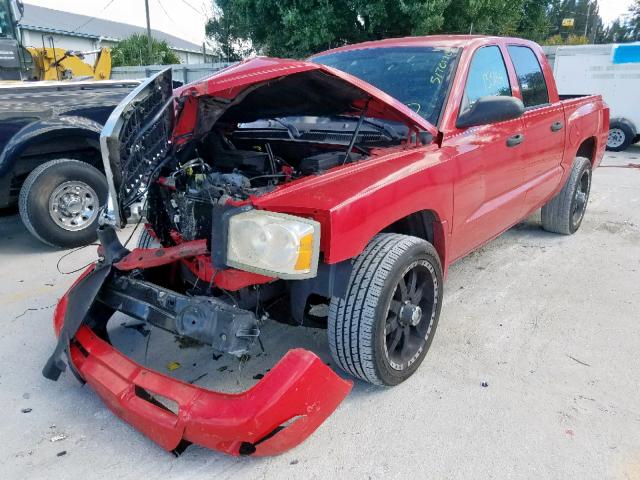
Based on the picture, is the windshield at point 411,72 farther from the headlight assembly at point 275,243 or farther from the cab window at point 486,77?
the headlight assembly at point 275,243

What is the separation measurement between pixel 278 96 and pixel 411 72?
38.0 inches

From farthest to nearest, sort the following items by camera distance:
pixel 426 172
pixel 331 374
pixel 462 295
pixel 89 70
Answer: pixel 89 70
pixel 462 295
pixel 426 172
pixel 331 374

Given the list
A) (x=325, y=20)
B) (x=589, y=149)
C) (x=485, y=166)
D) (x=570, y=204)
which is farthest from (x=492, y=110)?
(x=325, y=20)

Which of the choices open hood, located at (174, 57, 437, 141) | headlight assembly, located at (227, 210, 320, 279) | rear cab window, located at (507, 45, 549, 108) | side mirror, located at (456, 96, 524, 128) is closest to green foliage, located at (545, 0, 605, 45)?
rear cab window, located at (507, 45, 549, 108)

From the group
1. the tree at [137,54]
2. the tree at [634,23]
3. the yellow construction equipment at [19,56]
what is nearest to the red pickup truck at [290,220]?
the yellow construction equipment at [19,56]

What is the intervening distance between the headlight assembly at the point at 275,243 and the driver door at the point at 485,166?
3.96ft

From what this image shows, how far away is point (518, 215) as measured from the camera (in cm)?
390

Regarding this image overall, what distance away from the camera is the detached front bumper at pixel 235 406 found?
6.39 ft

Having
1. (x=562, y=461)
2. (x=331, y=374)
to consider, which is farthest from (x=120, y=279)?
(x=562, y=461)

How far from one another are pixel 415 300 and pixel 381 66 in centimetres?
168

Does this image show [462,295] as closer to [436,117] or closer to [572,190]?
[436,117]

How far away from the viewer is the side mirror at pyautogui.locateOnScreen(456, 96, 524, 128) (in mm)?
2822

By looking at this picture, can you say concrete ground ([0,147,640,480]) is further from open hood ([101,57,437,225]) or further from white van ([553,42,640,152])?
white van ([553,42,640,152])

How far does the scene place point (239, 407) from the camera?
197cm
